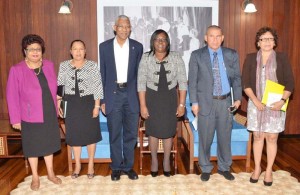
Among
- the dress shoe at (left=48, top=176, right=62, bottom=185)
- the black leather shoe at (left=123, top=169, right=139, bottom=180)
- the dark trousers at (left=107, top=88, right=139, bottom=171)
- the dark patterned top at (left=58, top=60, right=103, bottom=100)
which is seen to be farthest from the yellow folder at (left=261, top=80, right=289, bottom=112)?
the dress shoe at (left=48, top=176, right=62, bottom=185)

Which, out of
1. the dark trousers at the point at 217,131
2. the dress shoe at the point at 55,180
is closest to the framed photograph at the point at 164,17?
the dark trousers at the point at 217,131

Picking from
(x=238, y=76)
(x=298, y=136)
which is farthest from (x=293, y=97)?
(x=238, y=76)

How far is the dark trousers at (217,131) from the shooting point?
3.85 m

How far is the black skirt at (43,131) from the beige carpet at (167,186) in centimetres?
46

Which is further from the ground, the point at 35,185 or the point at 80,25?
the point at 80,25

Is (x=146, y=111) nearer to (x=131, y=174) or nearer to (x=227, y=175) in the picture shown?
(x=131, y=174)

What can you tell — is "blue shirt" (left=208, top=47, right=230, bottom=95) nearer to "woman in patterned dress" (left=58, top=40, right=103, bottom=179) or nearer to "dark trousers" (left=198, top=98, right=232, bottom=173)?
"dark trousers" (left=198, top=98, right=232, bottom=173)

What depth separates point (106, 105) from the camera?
3941 mm

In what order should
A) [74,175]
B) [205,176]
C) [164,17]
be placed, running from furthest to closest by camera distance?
[164,17] < [74,175] < [205,176]

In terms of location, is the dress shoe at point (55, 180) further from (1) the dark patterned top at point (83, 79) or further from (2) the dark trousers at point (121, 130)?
(1) the dark patterned top at point (83, 79)

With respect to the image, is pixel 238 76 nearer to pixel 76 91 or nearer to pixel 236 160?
pixel 236 160

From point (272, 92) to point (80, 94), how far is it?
6.96 ft

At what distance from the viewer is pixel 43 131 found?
147 inches

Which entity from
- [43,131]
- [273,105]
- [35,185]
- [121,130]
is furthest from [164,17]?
[35,185]
